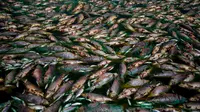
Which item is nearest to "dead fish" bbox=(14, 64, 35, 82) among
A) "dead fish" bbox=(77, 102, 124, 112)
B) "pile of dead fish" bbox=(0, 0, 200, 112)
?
"pile of dead fish" bbox=(0, 0, 200, 112)

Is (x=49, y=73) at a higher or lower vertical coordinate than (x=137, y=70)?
higher

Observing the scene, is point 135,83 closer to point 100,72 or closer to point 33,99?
point 100,72

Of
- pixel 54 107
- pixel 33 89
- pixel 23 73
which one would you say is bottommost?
pixel 54 107

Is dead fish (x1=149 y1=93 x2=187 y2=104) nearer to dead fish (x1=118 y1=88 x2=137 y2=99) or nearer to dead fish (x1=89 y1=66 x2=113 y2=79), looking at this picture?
dead fish (x1=118 y1=88 x2=137 y2=99)

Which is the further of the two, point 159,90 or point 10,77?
point 10,77

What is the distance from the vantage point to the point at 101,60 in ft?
16.8

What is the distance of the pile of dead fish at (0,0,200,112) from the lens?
12.8 ft

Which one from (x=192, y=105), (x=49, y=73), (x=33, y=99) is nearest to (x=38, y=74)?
(x=49, y=73)

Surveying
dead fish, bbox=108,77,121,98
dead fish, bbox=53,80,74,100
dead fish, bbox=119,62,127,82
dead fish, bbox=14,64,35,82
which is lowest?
dead fish, bbox=108,77,121,98

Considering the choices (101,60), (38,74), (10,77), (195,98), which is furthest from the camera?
(101,60)

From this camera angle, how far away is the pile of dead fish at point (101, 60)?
3.92m

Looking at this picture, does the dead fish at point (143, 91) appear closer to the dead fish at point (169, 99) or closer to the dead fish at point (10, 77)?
the dead fish at point (169, 99)

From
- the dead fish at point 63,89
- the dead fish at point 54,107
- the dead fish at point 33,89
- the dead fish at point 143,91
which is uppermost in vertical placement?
the dead fish at point 33,89

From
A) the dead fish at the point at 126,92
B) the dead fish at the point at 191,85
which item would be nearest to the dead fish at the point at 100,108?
the dead fish at the point at 126,92
